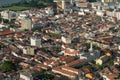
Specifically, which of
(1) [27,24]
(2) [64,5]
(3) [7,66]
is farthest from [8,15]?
(3) [7,66]

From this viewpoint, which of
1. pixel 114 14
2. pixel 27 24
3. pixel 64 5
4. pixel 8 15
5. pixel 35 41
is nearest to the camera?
pixel 35 41

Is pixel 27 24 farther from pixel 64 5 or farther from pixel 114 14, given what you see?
pixel 114 14

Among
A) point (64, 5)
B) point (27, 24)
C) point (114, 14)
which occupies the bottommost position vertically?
point (114, 14)

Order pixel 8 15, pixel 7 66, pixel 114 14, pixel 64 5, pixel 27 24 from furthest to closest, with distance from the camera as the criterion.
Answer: pixel 64 5 → pixel 114 14 → pixel 8 15 → pixel 27 24 → pixel 7 66

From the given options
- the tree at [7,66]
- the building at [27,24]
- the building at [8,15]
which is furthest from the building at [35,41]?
the building at [8,15]

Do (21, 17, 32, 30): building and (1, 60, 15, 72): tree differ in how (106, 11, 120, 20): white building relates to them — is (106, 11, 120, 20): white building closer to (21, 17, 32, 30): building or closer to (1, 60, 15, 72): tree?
(21, 17, 32, 30): building

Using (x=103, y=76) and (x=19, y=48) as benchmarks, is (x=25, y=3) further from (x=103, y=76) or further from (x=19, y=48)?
(x=103, y=76)

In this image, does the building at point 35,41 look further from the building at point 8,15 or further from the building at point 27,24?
the building at point 8,15

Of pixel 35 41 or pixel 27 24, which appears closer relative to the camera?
pixel 35 41
